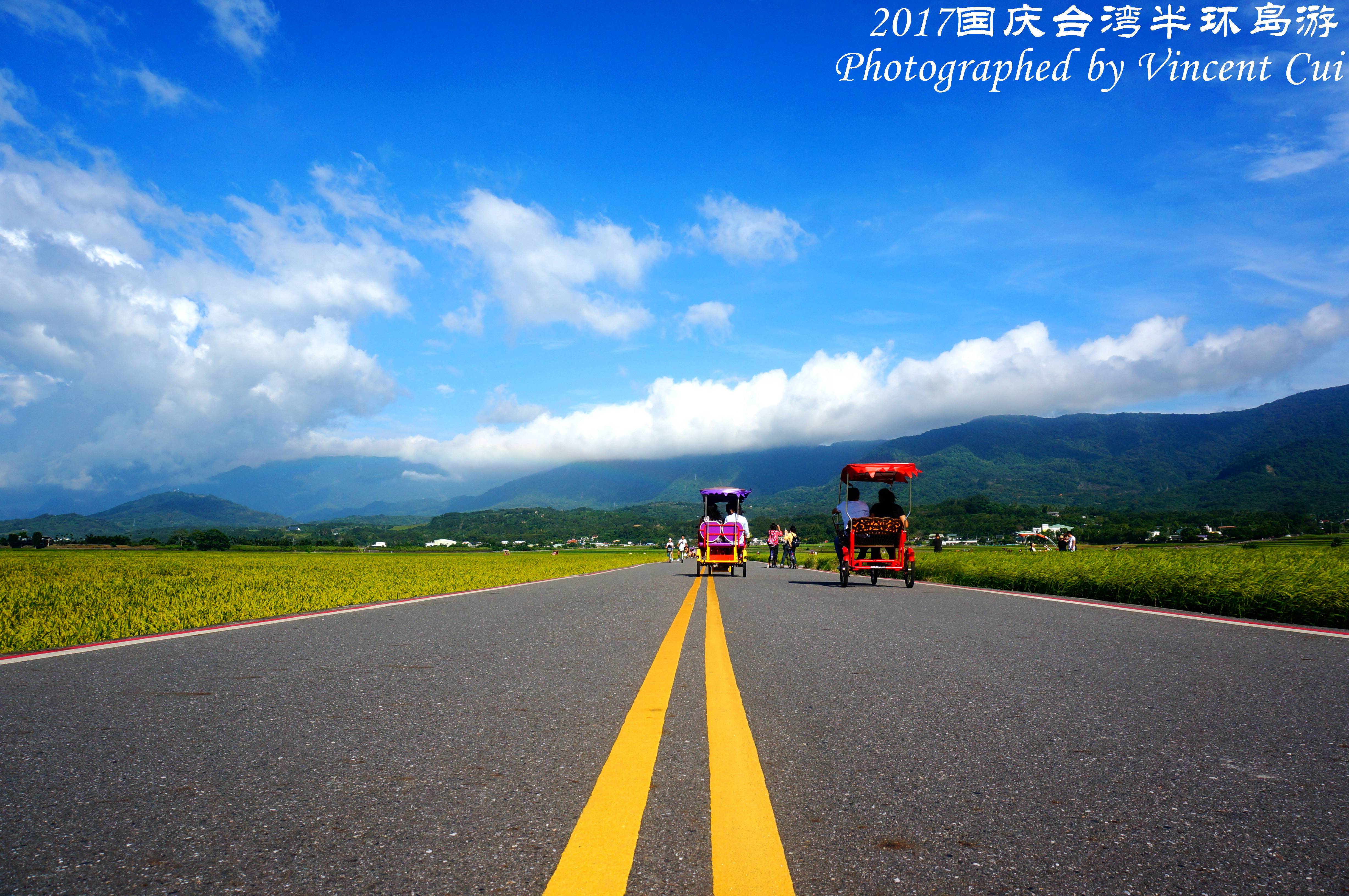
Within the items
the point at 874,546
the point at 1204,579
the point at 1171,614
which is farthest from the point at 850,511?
the point at 1171,614

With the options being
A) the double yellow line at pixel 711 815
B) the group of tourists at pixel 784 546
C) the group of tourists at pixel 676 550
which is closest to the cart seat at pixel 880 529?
the double yellow line at pixel 711 815

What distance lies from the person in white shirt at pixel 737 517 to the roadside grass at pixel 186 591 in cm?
583

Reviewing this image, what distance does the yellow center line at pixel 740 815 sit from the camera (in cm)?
183

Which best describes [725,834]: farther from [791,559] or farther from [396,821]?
[791,559]

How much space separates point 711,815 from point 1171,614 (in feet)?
26.7

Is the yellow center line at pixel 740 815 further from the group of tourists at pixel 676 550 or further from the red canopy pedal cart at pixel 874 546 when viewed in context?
the group of tourists at pixel 676 550

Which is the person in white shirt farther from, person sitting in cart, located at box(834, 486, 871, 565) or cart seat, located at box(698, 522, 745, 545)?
person sitting in cart, located at box(834, 486, 871, 565)

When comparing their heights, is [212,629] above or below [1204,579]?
above

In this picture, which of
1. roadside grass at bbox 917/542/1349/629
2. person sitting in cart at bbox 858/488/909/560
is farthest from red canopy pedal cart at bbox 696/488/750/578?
roadside grass at bbox 917/542/1349/629

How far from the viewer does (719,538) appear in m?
23.0

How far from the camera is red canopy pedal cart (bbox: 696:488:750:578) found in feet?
73.6

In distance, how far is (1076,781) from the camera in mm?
2613

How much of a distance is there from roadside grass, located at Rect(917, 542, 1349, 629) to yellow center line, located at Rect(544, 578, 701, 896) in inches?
300

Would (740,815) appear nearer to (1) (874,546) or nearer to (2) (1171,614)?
(2) (1171,614)
